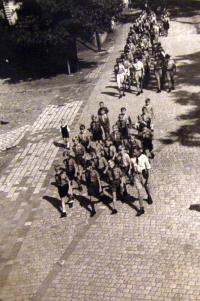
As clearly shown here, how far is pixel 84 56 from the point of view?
109 ft

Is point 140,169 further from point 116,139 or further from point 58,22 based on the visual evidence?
point 58,22

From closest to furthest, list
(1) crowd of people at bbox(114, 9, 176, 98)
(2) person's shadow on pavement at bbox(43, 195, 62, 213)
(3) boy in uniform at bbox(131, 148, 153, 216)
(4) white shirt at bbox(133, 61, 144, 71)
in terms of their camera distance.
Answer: (3) boy in uniform at bbox(131, 148, 153, 216) < (2) person's shadow on pavement at bbox(43, 195, 62, 213) < (4) white shirt at bbox(133, 61, 144, 71) < (1) crowd of people at bbox(114, 9, 176, 98)

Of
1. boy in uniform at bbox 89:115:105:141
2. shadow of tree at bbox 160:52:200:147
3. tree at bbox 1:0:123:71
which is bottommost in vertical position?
shadow of tree at bbox 160:52:200:147

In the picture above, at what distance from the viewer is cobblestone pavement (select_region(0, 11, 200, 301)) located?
11516 millimetres

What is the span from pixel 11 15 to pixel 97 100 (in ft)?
44.7

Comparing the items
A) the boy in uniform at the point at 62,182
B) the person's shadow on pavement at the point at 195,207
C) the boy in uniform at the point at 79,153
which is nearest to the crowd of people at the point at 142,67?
the boy in uniform at the point at 79,153

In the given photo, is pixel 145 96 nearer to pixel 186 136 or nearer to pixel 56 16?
pixel 186 136

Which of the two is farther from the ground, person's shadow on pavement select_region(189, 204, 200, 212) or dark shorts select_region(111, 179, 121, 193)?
dark shorts select_region(111, 179, 121, 193)

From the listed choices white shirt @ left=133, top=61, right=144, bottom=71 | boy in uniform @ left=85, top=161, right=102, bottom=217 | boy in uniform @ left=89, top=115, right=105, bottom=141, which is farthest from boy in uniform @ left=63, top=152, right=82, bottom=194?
white shirt @ left=133, top=61, right=144, bottom=71

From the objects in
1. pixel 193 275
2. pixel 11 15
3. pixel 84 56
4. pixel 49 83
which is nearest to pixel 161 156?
pixel 193 275

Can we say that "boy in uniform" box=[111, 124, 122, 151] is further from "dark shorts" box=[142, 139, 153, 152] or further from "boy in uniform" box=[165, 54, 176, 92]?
"boy in uniform" box=[165, 54, 176, 92]

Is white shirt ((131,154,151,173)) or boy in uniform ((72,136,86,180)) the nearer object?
white shirt ((131,154,151,173))

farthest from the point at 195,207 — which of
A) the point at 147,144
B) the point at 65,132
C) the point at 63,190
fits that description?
the point at 65,132

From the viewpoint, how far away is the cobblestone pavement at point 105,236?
11516mm
